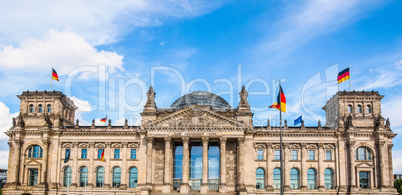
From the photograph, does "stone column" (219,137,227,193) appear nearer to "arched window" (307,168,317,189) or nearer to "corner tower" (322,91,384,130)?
"arched window" (307,168,317,189)

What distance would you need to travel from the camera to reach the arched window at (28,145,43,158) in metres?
78.1

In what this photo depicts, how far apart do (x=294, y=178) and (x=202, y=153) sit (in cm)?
1732

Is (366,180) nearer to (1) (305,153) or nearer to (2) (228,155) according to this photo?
(1) (305,153)

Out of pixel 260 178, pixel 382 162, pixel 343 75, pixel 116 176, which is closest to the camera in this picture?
pixel 382 162

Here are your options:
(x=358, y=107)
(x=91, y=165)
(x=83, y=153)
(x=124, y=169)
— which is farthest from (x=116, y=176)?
(x=358, y=107)

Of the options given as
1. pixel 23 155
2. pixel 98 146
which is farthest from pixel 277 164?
pixel 23 155

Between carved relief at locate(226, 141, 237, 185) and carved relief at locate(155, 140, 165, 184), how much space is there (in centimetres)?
1174

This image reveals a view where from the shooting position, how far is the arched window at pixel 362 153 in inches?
2992

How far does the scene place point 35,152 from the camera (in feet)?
257

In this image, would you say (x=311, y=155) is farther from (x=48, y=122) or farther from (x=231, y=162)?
(x=48, y=122)

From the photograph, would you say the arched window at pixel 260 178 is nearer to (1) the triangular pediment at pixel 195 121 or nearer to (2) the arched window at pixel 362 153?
(1) the triangular pediment at pixel 195 121

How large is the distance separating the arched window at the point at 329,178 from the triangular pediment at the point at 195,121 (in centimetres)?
1785

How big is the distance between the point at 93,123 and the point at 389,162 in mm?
54231

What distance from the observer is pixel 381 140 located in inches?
2940
